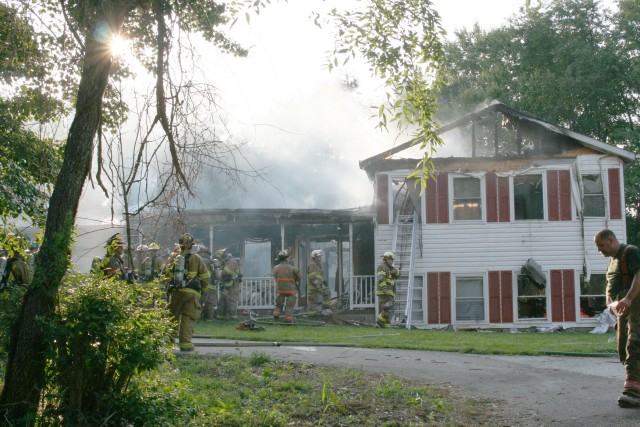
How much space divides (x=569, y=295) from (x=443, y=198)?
4840 millimetres

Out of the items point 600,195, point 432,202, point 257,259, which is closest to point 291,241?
point 257,259

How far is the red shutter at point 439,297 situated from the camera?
2136 centimetres

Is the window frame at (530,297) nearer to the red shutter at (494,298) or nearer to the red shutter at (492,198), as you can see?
the red shutter at (494,298)

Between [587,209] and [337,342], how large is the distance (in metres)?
12.1

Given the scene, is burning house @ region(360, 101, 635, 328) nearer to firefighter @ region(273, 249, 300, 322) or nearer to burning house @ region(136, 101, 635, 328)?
burning house @ region(136, 101, 635, 328)

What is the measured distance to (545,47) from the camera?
1410 inches

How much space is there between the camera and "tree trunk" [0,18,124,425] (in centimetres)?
503

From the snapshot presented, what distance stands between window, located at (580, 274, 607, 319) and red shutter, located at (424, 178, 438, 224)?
192 inches

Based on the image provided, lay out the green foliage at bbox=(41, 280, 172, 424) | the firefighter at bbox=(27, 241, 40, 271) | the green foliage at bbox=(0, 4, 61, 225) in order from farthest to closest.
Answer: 1. the green foliage at bbox=(0, 4, 61, 225)
2. the firefighter at bbox=(27, 241, 40, 271)
3. the green foliage at bbox=(41, 280, 172, 424)

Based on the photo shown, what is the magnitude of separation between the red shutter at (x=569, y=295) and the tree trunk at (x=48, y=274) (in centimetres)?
1858

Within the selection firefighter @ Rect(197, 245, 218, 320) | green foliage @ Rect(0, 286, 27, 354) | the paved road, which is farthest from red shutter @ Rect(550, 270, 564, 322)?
green foliage @ Rect(0, 286, 27, 354)

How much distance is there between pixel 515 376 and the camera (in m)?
8.61

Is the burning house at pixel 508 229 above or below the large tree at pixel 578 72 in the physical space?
below

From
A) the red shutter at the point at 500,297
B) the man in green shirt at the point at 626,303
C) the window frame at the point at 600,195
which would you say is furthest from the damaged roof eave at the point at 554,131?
the man in green shirt at the point at 626,303
